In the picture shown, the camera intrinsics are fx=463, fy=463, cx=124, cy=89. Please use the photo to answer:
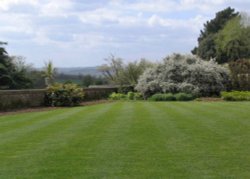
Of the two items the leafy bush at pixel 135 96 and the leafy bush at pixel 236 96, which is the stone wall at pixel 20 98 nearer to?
the leafy bush at pixel 135 96

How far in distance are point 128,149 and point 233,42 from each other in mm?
68763

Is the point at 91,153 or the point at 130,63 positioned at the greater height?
the point at 130,63

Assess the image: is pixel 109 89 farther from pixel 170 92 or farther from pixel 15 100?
pixel 15 100

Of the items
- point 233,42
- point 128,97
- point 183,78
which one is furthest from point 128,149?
point 233,42

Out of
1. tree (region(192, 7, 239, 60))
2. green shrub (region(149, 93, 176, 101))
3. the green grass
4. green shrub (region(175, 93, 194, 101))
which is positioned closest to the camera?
the green grass

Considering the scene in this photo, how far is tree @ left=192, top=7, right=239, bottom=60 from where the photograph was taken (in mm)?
78950

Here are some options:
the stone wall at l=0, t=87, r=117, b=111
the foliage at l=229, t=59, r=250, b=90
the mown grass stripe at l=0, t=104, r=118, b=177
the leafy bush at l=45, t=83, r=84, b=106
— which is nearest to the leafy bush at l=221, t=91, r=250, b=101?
the foliage at l=229, t=59, r=250, b=90

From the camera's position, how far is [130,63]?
3984 centimetres

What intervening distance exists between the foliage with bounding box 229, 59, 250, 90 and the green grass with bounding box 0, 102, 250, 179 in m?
18.7

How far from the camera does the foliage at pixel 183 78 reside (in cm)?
3002

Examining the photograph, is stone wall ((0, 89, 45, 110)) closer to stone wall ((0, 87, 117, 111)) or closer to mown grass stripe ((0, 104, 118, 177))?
stone wall ((0, 87, 117, 111))

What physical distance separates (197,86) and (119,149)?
843 inches

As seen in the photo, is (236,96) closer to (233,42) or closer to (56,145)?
(56,145)

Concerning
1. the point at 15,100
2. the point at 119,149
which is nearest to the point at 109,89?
the point at 15,100
